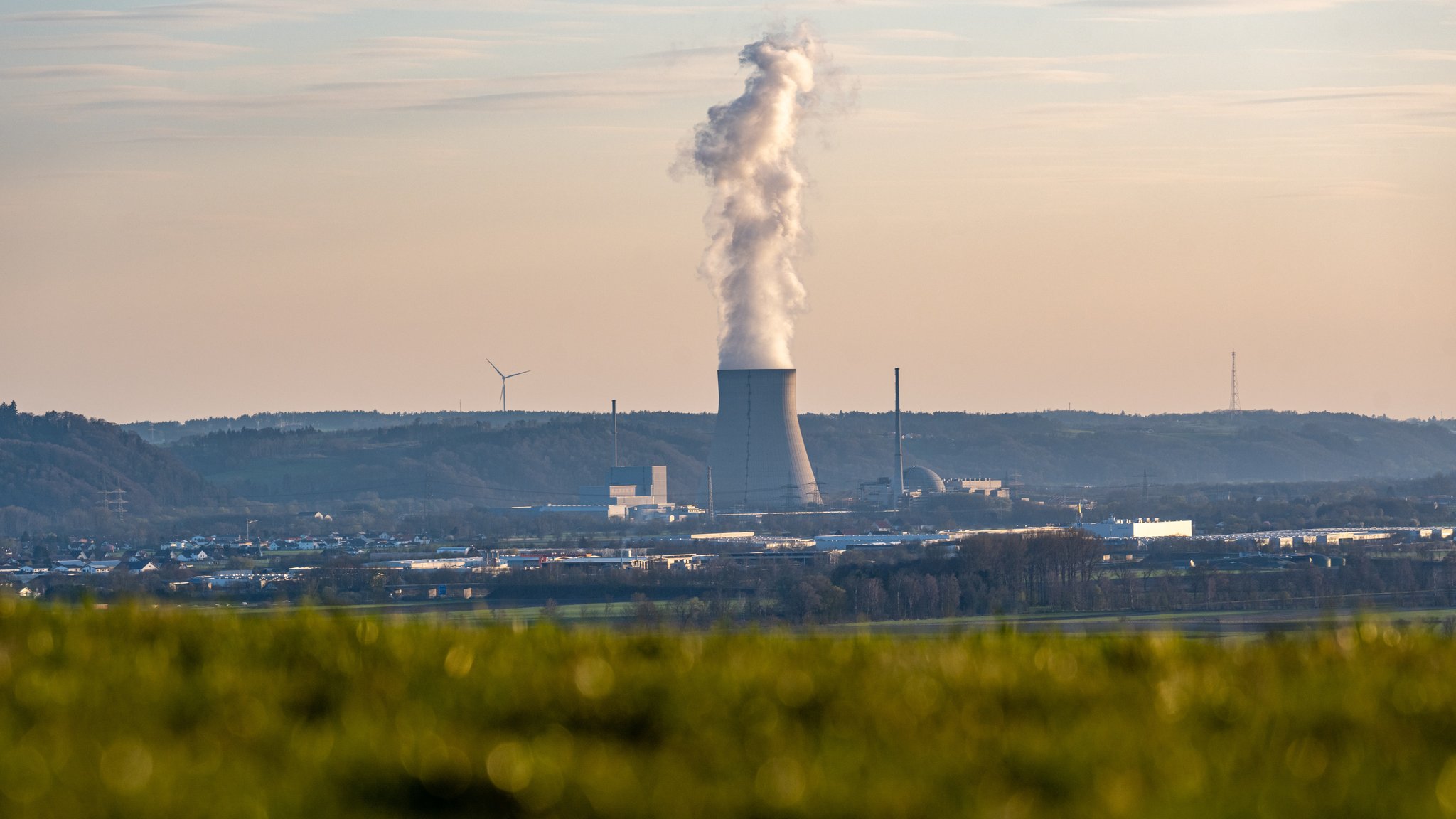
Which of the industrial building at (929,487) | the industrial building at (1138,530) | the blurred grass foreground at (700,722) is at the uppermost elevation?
the industrial building at (929,487)

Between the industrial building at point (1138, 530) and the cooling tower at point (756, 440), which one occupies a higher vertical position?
the cooling tower at point (756, 440)

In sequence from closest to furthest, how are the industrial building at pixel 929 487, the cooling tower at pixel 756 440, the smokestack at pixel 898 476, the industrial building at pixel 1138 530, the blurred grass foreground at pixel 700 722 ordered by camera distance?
the blurred grass foreground at pixel 700 722, the cooling tower at pixel 756 440, the industrial building at pixel 1138 530, the smokestack at pixel 898 476, the industrial building at pixel 929 487

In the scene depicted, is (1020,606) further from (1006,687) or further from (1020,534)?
(1006,687)

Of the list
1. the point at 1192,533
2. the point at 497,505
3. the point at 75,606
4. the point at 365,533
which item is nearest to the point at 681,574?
the point at 1192,533

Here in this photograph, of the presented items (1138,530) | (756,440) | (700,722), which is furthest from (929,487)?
(700,722)

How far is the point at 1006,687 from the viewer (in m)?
7.21

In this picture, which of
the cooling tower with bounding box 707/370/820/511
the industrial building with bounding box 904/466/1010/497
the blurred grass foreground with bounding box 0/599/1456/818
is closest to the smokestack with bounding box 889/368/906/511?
the industrial building with bounding box 904/466/1010/497

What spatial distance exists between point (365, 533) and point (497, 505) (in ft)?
189

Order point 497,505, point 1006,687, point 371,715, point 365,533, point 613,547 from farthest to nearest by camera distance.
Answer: point 497,505, point 365,533, point 613,547, point 1006,687, point 371,715

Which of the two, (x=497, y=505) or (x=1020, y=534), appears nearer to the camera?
(x=1020, y=534)

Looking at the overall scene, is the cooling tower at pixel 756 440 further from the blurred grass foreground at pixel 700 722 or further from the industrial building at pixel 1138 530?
the blurred grass foreground at pixel 700 722

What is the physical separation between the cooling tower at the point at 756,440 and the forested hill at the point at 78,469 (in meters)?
79.2

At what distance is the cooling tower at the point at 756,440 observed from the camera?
88.8 metres

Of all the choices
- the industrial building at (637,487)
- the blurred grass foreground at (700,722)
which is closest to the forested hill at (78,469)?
the industrial building at (637,487)
